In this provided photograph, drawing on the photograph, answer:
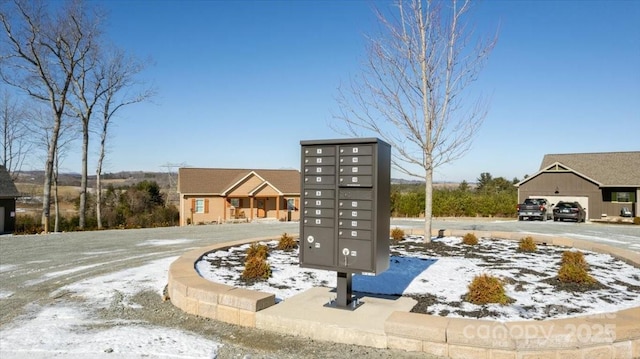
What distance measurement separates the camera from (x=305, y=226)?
5.16 m

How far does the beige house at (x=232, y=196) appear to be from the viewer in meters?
33.8

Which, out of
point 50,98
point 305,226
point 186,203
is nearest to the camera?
point 305,226

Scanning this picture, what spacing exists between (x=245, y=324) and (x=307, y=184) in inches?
71.0

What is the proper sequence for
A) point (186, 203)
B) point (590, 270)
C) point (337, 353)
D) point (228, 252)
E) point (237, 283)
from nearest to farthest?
point (337, 353) < point (237, 283) < point (590, 270) < point (228, 252) < point (186, 203)

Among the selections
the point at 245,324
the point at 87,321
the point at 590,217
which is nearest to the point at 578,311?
the point at 245,324

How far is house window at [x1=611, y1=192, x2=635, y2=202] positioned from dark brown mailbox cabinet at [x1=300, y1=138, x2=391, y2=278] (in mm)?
32159

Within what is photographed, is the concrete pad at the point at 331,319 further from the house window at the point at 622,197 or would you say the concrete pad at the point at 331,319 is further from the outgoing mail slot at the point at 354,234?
the house window at the point at 622,197

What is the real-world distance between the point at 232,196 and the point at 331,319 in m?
30.8

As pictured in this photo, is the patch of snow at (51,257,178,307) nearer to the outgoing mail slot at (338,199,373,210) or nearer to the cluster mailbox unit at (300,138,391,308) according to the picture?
the cluster mailbox unit at (300,138,391,308)

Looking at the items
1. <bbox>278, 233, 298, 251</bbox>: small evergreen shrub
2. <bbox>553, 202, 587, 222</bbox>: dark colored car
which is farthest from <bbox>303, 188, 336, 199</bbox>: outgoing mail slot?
<bbox>553, 202, 587, 222</bbox>: dark colored car

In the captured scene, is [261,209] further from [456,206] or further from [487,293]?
[487,293]

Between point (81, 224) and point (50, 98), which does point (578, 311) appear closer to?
point (50, 98)

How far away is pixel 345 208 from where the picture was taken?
4.92 meters

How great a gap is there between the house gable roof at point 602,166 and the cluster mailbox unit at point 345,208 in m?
31.4
